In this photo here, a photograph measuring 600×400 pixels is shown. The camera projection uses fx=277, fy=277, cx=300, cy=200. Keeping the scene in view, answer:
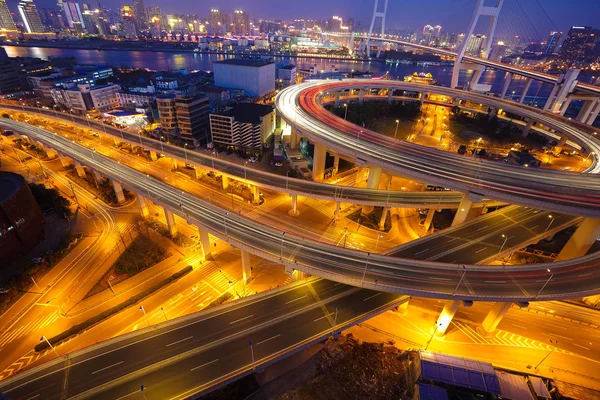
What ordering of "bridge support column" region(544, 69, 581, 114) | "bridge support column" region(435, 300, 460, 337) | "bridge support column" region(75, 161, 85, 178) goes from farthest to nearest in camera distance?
1. "bridge support column" region(544, 69, 581, 114)
2. "bridge support column" region(75, 161, 85, 178)
3. "bridge support column" region(435, 300, 460, 337)

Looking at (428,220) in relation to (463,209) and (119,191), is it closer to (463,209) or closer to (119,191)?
(463,209)

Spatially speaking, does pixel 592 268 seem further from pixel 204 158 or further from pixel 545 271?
pixel 204 158

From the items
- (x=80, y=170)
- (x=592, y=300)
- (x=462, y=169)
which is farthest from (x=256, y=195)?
(x=592, y=300)

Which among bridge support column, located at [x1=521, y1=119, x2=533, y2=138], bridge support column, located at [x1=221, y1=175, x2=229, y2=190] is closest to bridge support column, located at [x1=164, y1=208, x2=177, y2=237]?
bridge support column, located at [x1=221, y1=175, x2=229, y2=190]

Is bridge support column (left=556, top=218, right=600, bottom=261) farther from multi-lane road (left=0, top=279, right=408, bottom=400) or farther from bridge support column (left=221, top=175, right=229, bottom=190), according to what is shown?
bridge support column (left=221, top=175, right=229, bottom=190)

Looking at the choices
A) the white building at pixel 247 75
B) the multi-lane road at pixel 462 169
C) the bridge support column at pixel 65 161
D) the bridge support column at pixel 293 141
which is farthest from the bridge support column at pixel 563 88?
the bridge support column at pixel 65 161

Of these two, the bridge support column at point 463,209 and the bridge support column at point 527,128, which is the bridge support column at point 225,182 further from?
the bridge support column at point 527,128
